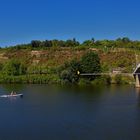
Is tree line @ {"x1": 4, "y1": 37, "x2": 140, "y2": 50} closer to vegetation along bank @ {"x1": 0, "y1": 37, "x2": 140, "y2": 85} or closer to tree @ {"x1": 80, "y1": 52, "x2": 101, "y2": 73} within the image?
vegetation along bank @ {"x1": 0, "y1": 37, "x2": 140, "y2": 85}

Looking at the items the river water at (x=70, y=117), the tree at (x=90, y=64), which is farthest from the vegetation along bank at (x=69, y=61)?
the river water at (x=70, y=117)

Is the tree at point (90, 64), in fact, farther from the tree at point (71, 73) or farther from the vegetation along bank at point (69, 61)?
the tree at point (71, 73)

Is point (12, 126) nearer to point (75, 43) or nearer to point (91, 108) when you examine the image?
point (91, 108)

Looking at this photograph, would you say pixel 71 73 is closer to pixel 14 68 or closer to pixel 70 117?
pixel 14 68

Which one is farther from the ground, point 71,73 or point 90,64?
point 90,64

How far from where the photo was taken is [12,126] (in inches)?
1919

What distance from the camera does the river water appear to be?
4428 cm

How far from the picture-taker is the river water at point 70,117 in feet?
145

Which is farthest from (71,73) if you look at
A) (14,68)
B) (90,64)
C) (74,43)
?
(74,43)

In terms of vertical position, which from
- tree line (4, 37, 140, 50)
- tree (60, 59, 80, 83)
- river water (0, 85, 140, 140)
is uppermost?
tree line (4, 37, 140, 50)

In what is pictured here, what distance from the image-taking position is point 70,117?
55.0 meters

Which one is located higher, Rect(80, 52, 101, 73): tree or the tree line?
the tree line

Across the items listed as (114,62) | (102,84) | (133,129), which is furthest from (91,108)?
(114,62)

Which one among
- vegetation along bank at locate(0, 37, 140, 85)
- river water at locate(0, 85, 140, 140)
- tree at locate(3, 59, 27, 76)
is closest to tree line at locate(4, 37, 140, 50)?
vegetation along bank at locate(0, 37, 140, 85)
